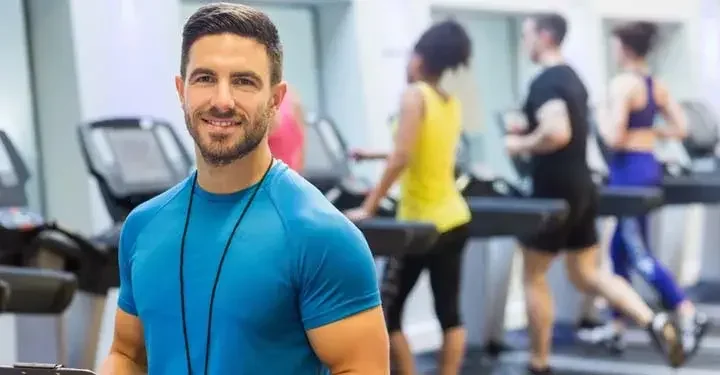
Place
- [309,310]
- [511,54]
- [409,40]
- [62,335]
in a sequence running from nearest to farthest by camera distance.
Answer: [309,310], [62,335], [409,40], [511,54]

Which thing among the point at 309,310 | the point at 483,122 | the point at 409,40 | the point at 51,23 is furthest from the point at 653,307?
the point at 309,310

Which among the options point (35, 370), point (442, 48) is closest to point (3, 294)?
point (35, 370)

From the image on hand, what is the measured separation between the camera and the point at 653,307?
6.52 meters

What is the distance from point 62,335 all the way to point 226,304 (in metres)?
2.37

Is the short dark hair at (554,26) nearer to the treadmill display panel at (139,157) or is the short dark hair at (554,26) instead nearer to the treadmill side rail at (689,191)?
the treadmill display panel at (139,157)

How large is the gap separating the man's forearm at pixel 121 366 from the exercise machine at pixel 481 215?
208 centimetres

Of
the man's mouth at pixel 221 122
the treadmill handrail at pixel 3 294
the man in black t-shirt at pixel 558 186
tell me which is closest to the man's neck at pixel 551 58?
the man in black t-shirt at pixel 558 186

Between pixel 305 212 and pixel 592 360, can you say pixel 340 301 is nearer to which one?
pixel 305 212

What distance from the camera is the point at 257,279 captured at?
1.38 meters

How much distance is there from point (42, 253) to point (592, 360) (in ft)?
9.44

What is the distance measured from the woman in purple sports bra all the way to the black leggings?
4.87 ft

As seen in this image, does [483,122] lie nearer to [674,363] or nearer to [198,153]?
[674,363]

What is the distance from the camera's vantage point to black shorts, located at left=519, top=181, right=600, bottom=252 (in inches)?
180

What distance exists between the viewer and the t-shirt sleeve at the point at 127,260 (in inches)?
60.1
